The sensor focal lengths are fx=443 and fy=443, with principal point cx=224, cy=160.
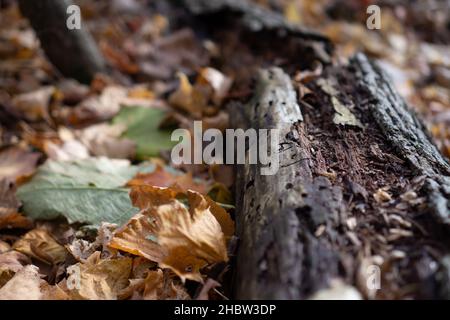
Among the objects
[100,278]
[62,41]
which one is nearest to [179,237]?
[100,278]

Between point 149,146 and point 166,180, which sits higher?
point 149,146

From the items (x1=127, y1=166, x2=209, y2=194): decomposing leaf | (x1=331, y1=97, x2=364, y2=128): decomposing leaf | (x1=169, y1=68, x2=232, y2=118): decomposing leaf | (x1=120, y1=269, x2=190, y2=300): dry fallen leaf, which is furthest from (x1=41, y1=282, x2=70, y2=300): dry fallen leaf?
(x1=169, y1=68, x2=232, y2=118): decomposing leaf

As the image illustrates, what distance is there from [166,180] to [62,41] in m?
1.47

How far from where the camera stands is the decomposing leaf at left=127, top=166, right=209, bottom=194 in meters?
2.04

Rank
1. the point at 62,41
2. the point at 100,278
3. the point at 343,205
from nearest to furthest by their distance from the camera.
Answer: the point at 343,205, the point at 100,278, the point at 62,41

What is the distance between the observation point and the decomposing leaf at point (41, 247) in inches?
69.8

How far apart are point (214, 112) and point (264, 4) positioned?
1.86 meters

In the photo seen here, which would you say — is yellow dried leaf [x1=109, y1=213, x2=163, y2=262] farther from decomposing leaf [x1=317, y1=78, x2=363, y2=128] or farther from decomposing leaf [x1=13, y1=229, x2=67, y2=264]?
decomposing leaf [x1=317, y1=78, x2=363, y2=128]

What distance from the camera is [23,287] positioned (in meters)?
1.47

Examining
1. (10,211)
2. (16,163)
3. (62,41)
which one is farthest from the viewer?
(62,41)

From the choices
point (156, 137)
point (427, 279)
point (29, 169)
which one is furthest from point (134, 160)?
point (427, 279)

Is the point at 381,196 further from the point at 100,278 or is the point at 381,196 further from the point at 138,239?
the point at 100,278

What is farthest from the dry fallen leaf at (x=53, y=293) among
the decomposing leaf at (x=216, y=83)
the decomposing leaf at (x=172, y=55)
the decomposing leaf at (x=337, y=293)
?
the decomposing leaf at (x=172, y=55)

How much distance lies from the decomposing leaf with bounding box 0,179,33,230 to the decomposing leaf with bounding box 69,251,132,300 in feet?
1.75
